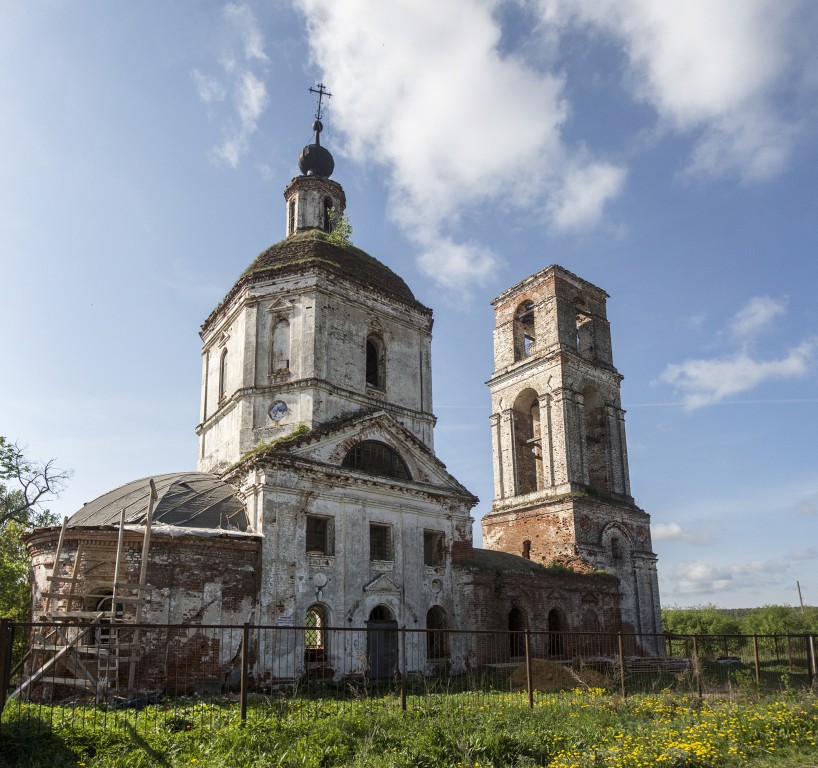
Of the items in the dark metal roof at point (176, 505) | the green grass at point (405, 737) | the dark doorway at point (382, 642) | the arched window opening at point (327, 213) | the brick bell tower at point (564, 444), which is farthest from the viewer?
the brick bell tower at point (564, 444)

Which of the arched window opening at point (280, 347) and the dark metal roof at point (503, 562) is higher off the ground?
the arched window opening at point (280, 347)

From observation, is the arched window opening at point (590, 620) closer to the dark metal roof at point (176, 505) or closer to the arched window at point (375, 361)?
the arched window at point (375, 361)

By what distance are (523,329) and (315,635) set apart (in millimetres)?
16784

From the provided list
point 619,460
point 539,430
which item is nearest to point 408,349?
point 539,430

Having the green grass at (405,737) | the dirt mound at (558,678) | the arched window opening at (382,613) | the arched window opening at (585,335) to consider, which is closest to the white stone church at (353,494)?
the arched window opening at (382,613)

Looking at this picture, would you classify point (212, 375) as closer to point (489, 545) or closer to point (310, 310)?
point (310, 310)

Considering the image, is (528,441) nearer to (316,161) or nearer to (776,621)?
(316,161)

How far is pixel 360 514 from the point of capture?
17.0m

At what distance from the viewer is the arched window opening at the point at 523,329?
28.3 m

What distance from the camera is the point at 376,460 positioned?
715 inches

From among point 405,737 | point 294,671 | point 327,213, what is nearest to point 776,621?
point 327,213

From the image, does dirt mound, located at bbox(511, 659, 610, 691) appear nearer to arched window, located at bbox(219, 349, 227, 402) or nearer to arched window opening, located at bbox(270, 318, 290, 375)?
arched window opening, located at bbox(270, 318, 290, 375)

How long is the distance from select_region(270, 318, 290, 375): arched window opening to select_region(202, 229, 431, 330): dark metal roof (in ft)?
Result: 4.71

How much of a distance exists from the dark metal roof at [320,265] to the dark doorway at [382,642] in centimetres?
902
